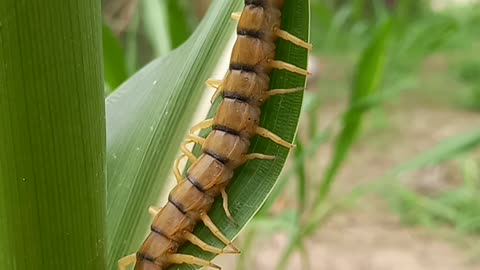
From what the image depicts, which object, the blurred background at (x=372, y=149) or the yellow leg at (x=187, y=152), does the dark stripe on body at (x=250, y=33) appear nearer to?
the yellow leg at (x=187, y=152)

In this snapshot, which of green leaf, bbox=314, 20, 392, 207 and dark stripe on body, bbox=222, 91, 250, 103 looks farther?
green leaf, bbox=314, 20, 392, 207

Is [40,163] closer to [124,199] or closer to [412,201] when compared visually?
[124,199]

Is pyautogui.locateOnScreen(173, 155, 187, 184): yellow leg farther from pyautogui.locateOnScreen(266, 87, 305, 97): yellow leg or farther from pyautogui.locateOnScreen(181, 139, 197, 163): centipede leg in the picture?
pyautogui.locateOnScreen(266, 87, 305, 97): yellow leg

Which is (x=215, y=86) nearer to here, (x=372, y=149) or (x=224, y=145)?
(x=224, y=145)

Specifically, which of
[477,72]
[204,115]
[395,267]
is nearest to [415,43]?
[395,267]

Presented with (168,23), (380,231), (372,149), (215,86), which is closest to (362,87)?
(168,23)

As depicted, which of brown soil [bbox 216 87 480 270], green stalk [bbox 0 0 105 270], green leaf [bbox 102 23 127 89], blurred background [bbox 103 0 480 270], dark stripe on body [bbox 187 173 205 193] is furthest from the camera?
brown soil [bbox 216 87 480 270]

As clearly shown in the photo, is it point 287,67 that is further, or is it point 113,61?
point 113,61

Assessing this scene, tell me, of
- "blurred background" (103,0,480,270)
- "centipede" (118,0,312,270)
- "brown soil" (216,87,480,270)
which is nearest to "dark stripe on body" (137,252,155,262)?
"centipede" (118,0,312,270)
